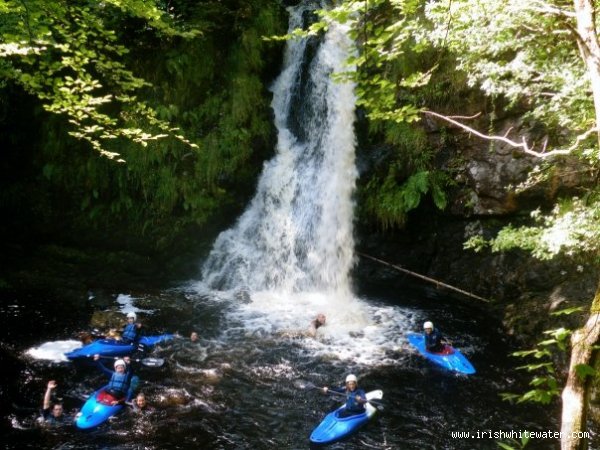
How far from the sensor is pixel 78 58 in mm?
5117

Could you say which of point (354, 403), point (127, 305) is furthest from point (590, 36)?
point (127, 305)

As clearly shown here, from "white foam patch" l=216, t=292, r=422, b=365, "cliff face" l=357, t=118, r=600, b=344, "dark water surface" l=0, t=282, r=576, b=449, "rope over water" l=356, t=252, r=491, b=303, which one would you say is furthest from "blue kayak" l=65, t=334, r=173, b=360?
"cliff face" l=357, t=118, r=600, b=344

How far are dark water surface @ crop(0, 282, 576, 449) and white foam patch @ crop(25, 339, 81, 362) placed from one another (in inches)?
6.0

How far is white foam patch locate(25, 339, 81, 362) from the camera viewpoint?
711cm

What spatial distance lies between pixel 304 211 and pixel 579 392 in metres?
9.09

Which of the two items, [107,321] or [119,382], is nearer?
[119,382]

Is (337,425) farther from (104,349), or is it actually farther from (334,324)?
(104,349)

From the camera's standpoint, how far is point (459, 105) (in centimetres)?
930

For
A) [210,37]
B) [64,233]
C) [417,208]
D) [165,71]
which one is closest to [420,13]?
[417,208]

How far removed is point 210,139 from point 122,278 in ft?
14.0

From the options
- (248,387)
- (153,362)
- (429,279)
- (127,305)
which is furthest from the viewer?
(429,279)

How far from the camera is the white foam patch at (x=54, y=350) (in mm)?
7109

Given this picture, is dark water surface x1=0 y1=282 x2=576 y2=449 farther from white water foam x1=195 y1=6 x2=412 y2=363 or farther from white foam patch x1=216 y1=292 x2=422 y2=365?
white water foam x1=195 y1=6 x2=412 y2=363

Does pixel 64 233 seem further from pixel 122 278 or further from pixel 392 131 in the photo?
pixel 392 131
